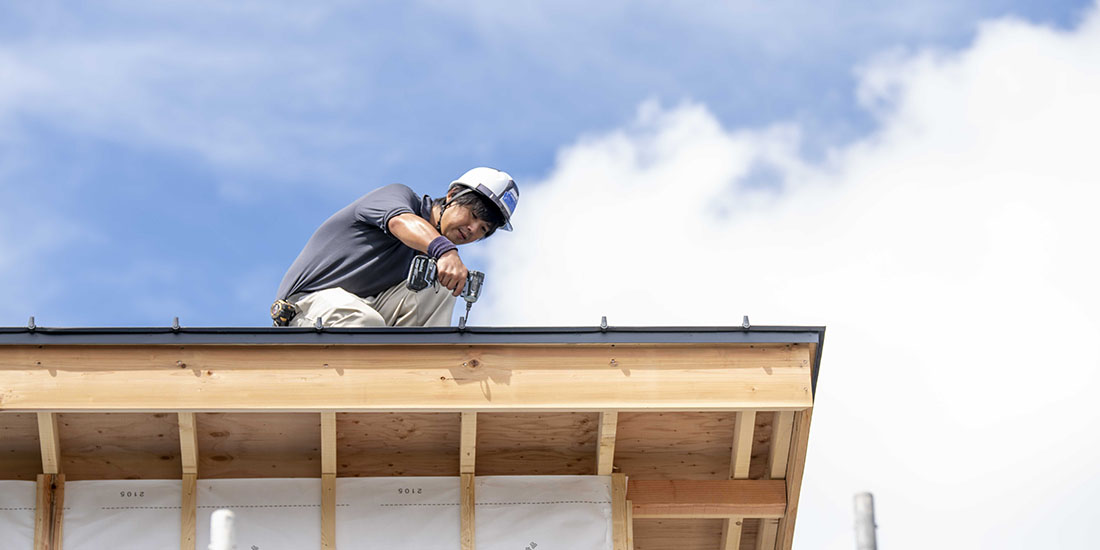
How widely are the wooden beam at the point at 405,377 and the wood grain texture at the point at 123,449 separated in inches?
17.9

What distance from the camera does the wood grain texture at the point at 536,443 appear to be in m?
7.56

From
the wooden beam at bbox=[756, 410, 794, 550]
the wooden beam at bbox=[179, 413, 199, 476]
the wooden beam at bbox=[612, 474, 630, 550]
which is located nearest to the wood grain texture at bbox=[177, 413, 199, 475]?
the wooden beam at bbox=[179, 413, 199, 476]

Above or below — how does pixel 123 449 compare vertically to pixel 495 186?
below

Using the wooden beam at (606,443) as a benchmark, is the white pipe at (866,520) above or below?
below

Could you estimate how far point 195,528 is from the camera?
7332 mm

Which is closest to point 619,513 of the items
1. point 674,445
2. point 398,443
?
point 674,445

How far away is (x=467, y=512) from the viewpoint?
24.5 feet

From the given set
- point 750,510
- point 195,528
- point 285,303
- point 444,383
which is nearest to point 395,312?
point 285,303

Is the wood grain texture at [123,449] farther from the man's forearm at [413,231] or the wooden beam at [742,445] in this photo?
the wooden beam at [742,445]

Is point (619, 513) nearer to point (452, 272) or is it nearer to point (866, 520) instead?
point (452, 272)

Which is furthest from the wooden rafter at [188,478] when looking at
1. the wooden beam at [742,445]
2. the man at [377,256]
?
the wooden beam at [742,445]

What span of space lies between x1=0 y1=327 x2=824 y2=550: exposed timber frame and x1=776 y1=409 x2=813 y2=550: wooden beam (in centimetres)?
2

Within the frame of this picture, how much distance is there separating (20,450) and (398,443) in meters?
2.09

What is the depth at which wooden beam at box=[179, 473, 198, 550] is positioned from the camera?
7.30 metres
